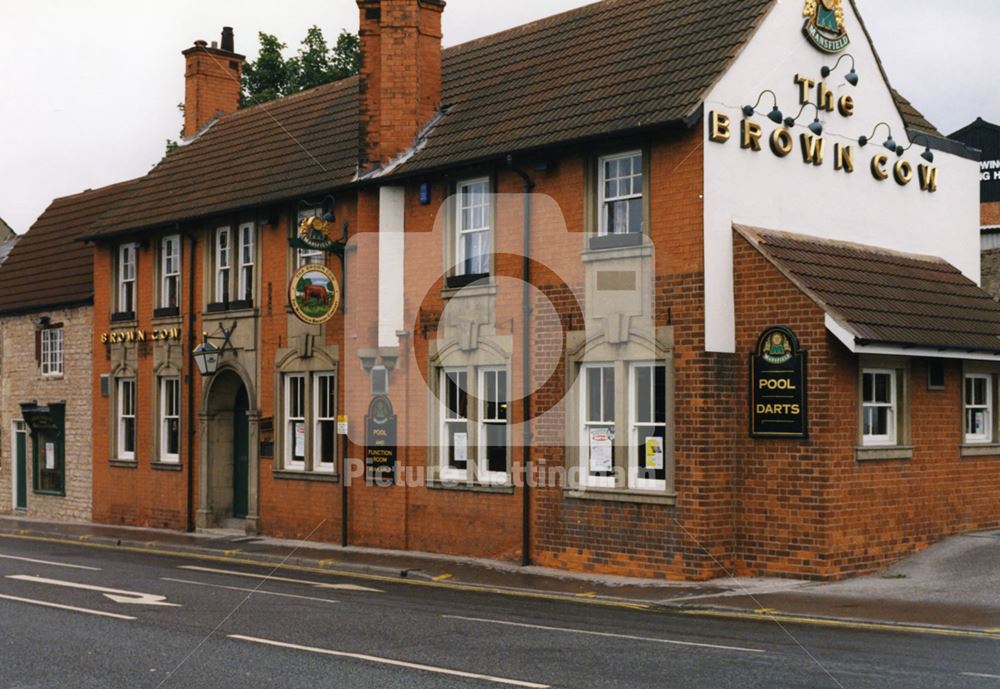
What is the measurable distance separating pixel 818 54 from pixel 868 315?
467 cm

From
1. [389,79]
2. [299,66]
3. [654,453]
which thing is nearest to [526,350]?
[654,453]

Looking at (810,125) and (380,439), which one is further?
(380,439)

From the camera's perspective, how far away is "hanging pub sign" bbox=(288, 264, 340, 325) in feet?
74.8

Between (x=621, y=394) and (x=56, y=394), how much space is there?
1933cm

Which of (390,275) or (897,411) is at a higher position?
(390,275)

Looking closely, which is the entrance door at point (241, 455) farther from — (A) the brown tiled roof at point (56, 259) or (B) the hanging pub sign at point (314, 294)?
(A) the brown tiled roof at point (56, 259)

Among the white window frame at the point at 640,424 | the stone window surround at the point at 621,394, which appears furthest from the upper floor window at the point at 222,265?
the white window frame at the point at 640,424

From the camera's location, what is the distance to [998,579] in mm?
16469

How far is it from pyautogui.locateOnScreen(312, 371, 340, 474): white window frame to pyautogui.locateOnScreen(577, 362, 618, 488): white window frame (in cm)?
623

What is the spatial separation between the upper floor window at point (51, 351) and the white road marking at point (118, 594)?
50.7ft

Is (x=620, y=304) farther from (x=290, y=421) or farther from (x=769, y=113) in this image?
(x=290, y=421)

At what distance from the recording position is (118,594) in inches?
643

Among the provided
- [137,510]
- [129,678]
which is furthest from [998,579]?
[137,510]

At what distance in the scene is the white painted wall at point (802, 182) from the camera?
59.2ft
